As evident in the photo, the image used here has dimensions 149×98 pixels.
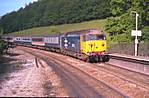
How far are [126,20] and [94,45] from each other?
27940mm

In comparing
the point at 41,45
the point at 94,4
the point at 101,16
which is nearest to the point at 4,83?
the point at 41,45

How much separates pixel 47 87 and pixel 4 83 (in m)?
3.03

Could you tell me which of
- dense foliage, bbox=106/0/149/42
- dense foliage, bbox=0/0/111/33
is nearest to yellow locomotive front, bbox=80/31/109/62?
dense foliage, bbox=106/0/149/42

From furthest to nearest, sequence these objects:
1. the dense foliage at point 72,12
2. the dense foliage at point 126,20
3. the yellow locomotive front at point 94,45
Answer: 1. the dense foliage at point 72,12
2. the dense foliage at point 126,20
3. the yellow locomotive front at point 94,45

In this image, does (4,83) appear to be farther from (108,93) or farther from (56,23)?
(56,23)

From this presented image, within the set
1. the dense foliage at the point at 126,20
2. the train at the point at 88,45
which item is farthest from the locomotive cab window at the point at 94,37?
the dense foliage at the point at 126,20

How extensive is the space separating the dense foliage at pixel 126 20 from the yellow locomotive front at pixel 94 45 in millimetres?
20804

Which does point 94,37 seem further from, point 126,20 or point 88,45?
point 126,20

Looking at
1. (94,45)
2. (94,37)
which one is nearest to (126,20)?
(94,37)

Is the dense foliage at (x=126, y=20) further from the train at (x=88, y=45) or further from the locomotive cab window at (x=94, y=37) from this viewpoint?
the locomotive cab window at (x=94, y=37)

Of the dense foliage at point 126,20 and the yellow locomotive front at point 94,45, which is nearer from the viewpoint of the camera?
the yellow locomotive front at point 94,45

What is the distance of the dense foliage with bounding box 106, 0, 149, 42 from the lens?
214 ft

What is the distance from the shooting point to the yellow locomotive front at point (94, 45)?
1613 inches

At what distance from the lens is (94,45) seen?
41000 mm
